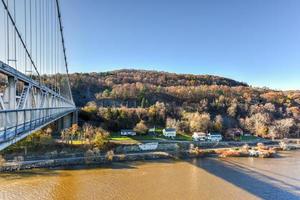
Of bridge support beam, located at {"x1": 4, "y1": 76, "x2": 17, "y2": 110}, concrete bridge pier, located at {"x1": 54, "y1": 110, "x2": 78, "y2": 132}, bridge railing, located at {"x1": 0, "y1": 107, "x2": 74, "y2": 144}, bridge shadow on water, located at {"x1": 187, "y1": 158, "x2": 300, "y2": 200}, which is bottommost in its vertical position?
bridge shadow on water, located at {"x1": 187, "y1": 158, "x2": 300, "y2": 200}

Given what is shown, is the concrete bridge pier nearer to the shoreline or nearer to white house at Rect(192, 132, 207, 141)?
the shoreline

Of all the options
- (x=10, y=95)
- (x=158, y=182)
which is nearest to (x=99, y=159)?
(x=158, y=182)

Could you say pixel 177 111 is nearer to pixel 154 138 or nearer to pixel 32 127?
pixel 154 138

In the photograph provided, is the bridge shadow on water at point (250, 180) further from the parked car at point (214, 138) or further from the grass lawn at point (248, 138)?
the grass lawn at point (248, 138)

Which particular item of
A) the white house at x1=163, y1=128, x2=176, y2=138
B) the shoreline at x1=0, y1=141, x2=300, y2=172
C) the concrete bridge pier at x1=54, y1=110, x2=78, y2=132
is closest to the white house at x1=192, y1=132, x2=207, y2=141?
the white house at x1=163, y1=128, x2=176, y2=138

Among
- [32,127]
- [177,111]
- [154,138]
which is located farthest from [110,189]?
[177,111]

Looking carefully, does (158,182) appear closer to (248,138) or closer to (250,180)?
(250,180)

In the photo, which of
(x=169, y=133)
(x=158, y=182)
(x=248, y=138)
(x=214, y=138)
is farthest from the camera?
(x=248, y=138)
